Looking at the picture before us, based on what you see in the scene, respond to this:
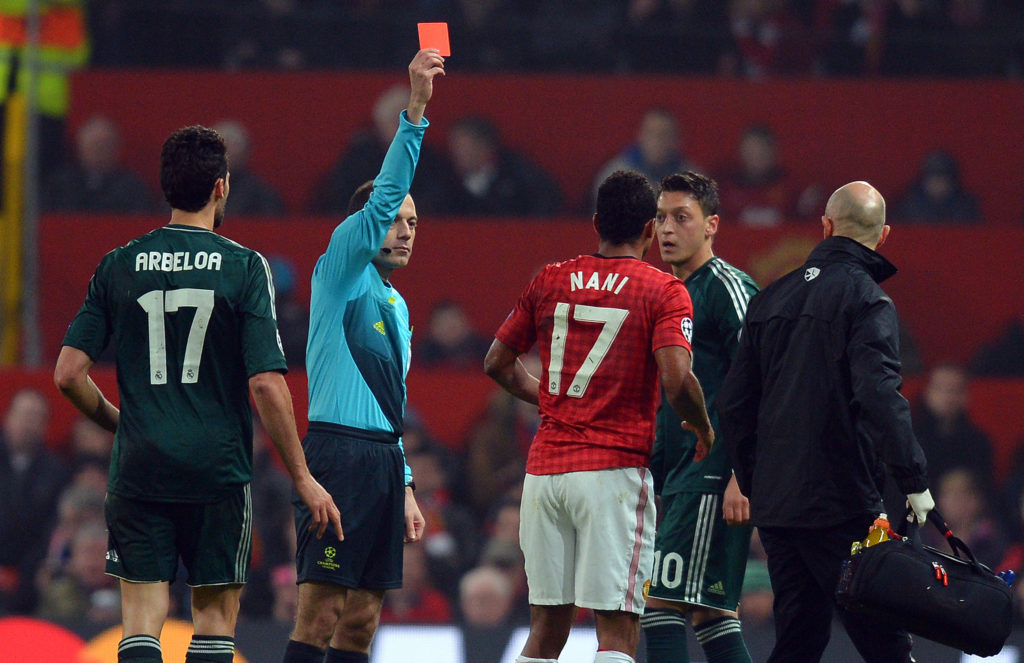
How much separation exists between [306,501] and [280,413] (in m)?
0.32

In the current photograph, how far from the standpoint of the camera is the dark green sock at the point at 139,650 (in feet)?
14.9

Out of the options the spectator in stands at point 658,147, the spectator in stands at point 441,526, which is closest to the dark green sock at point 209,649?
the spectator in stands at point 441,526

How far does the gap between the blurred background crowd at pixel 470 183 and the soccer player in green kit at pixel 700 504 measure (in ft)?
7.41

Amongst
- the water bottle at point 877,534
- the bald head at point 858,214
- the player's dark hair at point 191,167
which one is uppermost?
the player's dark hair at point 191,167

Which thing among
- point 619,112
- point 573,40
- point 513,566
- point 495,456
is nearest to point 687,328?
point 513,566

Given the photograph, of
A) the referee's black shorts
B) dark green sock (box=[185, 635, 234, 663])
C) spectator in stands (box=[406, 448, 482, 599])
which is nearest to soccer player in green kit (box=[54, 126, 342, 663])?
dark green sock (box=[185, 635, 234, 663])

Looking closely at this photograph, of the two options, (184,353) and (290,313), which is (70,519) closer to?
(290,313)

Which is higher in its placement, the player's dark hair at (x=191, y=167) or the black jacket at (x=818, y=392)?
the player's dark hair at (x=191, y=167)

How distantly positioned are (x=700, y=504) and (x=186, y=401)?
210 centimetres

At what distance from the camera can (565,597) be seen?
5066 mm

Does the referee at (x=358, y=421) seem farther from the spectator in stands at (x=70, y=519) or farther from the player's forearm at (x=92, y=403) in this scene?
the spectator in stands at (x=70, y=519)

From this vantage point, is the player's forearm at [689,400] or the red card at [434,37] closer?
the player's forearm at [689,400]

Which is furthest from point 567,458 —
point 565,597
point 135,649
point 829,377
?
point 135,649

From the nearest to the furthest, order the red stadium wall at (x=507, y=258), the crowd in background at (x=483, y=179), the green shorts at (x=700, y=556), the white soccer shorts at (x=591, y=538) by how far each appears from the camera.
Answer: the white soccer shorts at (x=591, y=538) < the green shorts at (x=700, y=556) < the red stadium wall at (x=507, y=258) < the crowd in background at (x=483, y=179)
